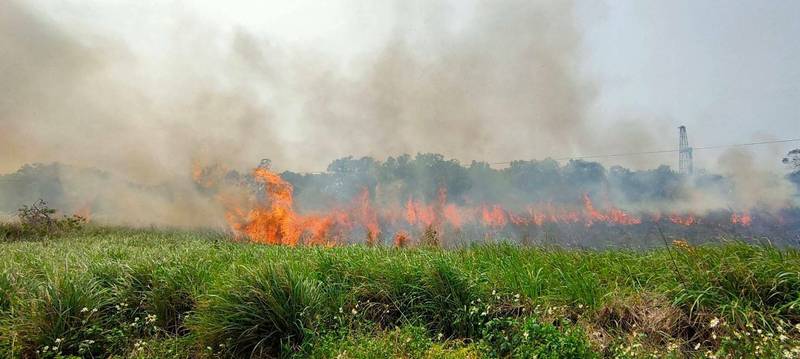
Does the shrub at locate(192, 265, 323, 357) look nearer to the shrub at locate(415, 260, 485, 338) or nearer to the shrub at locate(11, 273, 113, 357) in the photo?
the shrub at locate(11, 273, 113, 357)

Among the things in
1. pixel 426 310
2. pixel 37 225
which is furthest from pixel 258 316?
pixel 37 225

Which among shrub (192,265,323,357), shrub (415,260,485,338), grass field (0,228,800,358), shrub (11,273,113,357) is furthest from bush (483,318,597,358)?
shrub (11,273,113,357)

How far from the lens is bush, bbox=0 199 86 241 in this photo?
16.7m

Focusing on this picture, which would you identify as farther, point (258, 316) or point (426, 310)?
point (426, 310)

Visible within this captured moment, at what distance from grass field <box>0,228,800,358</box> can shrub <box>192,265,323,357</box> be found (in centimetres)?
1

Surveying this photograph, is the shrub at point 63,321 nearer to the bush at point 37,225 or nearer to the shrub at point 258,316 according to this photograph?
the shrub at point 258,316

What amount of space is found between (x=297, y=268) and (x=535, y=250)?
3873 millimetres

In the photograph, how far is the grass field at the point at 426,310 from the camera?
12.4 ft

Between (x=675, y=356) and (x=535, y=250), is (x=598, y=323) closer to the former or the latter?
(x=675, y=356)

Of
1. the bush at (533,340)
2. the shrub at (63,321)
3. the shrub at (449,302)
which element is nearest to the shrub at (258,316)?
the shrub at (63,321)

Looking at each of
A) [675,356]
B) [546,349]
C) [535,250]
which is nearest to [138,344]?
[546,349]

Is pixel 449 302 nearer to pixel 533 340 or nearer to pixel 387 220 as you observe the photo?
pixel 533 340

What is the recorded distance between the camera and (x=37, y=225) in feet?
56.1

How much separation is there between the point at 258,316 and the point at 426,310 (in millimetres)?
1798
